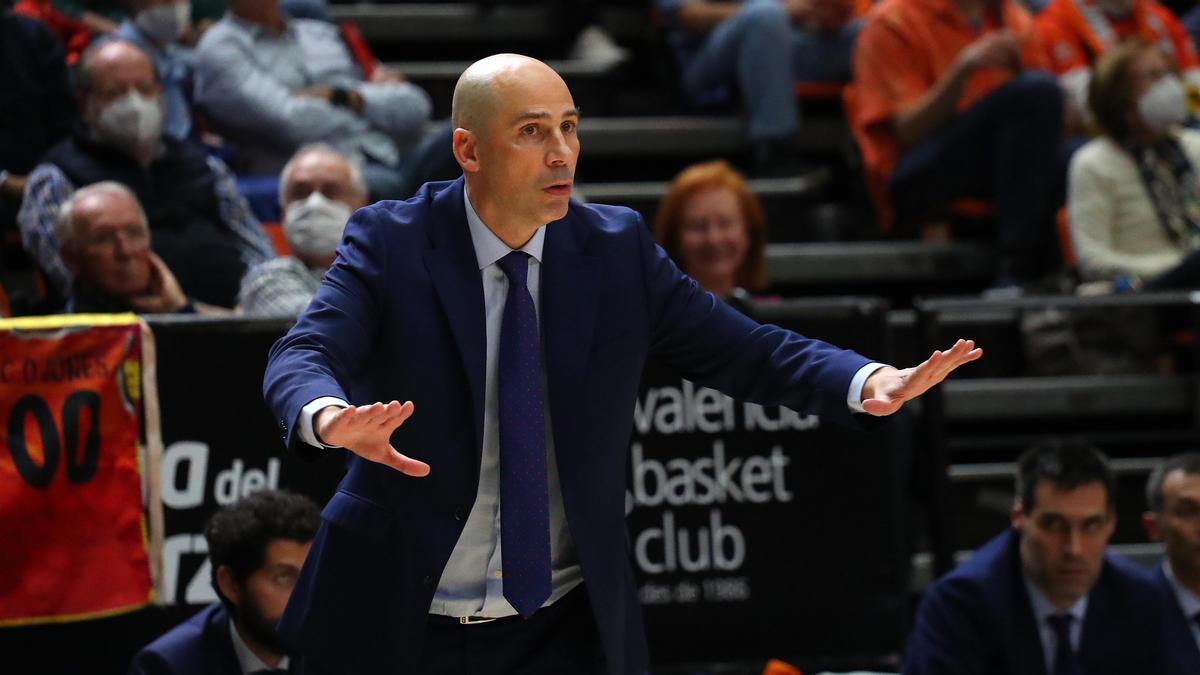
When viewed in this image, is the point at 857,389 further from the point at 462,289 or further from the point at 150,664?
the point at 150,664

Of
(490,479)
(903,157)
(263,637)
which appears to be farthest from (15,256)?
(490,479)

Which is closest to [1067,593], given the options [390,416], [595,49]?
[390,416]

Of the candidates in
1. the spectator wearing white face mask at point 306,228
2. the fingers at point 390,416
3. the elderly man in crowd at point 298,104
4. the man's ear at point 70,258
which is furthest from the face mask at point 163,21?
the fingers at point 390,416

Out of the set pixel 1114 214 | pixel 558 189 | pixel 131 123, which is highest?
pixel 131 123

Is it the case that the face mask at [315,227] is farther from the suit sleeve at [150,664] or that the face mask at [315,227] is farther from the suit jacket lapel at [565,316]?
the suit jacket lapel at [565,316]

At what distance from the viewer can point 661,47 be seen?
26.3ft

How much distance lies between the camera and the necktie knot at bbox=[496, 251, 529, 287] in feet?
9.59

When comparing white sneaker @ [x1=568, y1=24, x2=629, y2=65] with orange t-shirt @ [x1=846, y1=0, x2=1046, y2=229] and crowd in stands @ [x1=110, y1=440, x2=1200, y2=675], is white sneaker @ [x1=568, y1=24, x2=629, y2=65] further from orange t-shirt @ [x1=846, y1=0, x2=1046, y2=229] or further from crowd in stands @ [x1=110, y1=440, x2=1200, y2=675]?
crowd in stands @ [x1=110, y1=440, x2=1200, y2=675]

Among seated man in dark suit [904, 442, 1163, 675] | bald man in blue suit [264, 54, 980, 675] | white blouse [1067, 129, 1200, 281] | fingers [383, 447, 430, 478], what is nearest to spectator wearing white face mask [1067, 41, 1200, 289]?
white blouse [1067, 129, 1200, 281]

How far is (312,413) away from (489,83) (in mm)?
684

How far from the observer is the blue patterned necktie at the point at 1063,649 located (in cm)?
465

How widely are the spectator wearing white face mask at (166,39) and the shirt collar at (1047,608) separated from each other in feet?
11.5

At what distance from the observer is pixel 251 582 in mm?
4172

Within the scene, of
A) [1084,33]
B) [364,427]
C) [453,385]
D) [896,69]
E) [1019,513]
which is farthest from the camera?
[1084,33]
